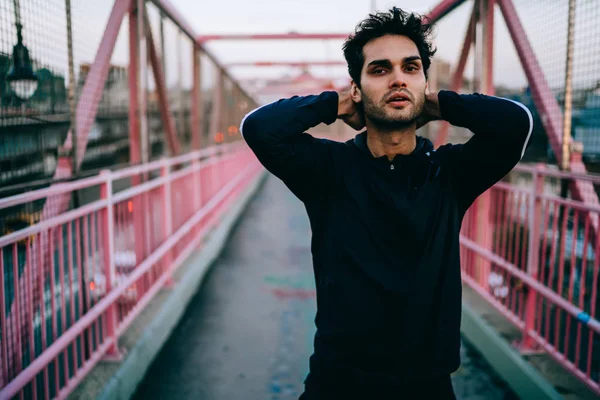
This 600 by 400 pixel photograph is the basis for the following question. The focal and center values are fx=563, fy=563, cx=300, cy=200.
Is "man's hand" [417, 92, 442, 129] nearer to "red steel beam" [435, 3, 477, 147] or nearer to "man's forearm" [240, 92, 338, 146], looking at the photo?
"man's forearm" [240, 92, 338, 146]

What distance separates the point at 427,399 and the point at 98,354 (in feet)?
7.87

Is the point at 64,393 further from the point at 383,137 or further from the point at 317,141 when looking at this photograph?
the point at 383,137

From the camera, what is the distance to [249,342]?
15.2ft

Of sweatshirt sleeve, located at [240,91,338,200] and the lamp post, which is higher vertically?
the lamp post

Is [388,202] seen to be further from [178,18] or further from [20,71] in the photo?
[178,18]

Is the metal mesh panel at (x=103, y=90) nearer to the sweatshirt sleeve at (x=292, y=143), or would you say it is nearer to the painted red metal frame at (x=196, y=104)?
the sweatshirt sleeve at (x=292, y=143)

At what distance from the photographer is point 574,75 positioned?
362 centimetres

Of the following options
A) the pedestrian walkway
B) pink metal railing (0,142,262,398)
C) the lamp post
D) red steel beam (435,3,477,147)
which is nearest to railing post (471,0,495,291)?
red steel beam (435,3,477,147)

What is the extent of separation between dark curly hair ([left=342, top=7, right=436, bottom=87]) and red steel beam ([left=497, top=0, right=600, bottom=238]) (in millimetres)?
1908

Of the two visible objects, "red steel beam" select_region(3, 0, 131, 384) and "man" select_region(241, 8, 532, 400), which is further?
"red steel beam" select_region(3, 0, 131, 384)

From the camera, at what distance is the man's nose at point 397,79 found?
1977 millimetres

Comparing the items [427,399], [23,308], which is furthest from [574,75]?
[23,308]

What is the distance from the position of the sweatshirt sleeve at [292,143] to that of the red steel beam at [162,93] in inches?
155

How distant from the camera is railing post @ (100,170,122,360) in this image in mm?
3674
